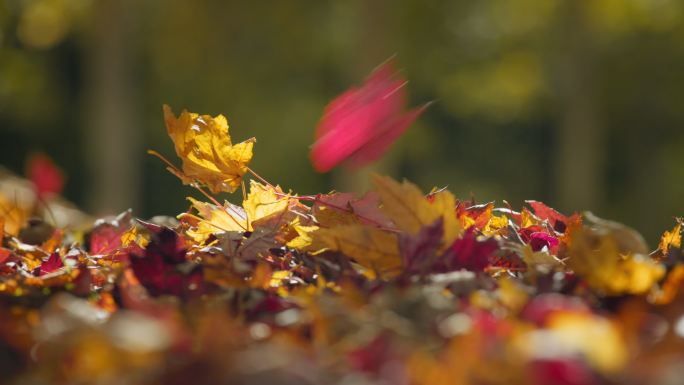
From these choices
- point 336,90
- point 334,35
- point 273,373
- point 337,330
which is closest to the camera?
point 273,373

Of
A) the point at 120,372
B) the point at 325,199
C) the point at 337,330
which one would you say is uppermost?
the point at 325,199

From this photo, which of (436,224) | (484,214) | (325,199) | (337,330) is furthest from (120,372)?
(484,214)

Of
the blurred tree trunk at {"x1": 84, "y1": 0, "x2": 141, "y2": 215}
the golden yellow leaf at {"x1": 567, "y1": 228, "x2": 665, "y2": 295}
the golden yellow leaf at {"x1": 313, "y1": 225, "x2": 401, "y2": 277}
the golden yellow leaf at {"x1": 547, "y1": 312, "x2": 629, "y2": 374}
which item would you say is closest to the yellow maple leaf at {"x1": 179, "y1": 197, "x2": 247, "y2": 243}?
the golden yellow leaf at {"x1": 313, "y1": 225, "x2": 401, "y2": 277}

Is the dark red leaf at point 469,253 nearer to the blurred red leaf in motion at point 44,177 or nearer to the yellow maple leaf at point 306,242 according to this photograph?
the yellow maple leaf at point 306,242

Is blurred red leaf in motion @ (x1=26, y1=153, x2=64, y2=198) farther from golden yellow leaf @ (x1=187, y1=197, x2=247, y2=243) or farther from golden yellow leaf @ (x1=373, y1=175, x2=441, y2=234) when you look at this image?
golden yellow leaf @ (x1=373, y1=175, x2=441, y2=234)

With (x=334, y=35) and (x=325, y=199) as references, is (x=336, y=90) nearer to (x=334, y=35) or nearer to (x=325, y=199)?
(x=334, y=35)

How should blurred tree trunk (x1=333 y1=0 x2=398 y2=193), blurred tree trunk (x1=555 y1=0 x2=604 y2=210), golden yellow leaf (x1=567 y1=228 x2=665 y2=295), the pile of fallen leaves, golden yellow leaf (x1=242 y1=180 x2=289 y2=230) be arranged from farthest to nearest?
blurred tree trunk (x1=555 y1=0 x2=604 y2=210) → blurred tree trunk (x1=333 y1=0 x2=398 y2=193) → golden yellow leaf (x1=242 y1=180 x2=289 y2=230) → golden yellow leaf (x1=567 y1=228 x2=665 y2=295) → the pile of fallen leaves

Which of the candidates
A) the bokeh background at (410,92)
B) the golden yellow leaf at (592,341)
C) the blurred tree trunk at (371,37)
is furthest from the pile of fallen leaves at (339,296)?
the bokeh background at (410,92)
